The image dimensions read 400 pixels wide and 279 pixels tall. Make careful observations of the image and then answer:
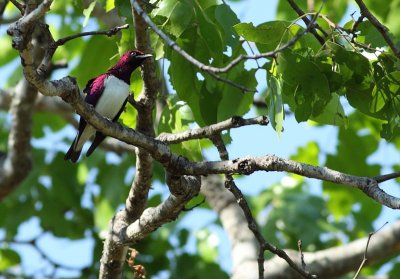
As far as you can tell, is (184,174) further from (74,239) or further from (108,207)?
(74,239)

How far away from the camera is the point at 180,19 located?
169 inches

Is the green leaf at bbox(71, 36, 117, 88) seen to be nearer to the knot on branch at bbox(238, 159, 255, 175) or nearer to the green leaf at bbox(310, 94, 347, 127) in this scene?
the green leaf at bbox(310, 94, 347, 127)

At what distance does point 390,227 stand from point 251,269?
1.55 metres

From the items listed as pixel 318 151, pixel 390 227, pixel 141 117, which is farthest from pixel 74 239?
pixel 141 117

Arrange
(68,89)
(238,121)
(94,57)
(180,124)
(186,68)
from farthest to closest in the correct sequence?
(94,57)
(180,124)
(186,68)
(238,121)
(68,89)

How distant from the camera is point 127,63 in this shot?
18.6 feet

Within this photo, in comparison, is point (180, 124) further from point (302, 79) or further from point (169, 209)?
point (302, 79)

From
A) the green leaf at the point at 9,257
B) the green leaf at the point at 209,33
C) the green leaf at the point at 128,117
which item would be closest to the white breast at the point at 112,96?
the green leaf at the point at 128,117

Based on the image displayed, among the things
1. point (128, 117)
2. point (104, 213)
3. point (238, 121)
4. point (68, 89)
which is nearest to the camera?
point (68, 89)

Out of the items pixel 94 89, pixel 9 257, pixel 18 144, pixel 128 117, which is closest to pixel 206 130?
pixel 128 117

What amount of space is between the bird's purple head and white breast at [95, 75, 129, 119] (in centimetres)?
4

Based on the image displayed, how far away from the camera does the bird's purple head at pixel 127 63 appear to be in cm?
488

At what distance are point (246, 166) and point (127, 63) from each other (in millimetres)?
1790

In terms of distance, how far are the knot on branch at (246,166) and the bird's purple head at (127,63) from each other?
0.85 m
